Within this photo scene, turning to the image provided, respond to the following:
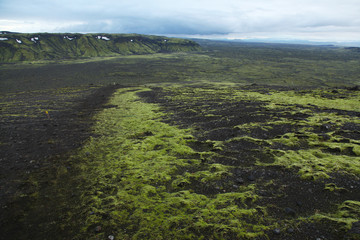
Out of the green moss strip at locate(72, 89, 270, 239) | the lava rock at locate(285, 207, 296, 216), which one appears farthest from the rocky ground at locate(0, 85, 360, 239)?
the green moss strip at locate(72, 89, 270, 239)

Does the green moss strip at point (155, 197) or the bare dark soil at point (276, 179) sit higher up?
the bare dark soil at point (276, 179)

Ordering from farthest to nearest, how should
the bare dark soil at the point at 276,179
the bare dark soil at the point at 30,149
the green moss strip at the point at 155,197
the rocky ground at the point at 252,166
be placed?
the bare dark soil at the point at 30,149
the rocky ground at the point at 252,166
the green moss strip at the point at 155,197
the bare dark soil at the point at 276,179

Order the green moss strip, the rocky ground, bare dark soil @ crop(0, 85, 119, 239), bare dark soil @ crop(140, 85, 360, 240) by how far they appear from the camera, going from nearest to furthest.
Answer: bare dark soil @ crop(140, 85, 360, 240) → the green moss strip → the rocky ground → bare dark soil @ crop(0, 85, 119, 239)

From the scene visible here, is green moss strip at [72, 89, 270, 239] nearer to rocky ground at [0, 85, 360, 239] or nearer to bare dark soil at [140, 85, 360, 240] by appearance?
rocky ground at [0, 85, 360, 239]

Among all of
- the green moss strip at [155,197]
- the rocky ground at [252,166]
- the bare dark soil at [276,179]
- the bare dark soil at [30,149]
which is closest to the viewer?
the bare dark soil at [276,179]

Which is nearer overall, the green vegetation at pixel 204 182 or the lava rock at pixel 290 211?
the green vegetation at pixel 204 182

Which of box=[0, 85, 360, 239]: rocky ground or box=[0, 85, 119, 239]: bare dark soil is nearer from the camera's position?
box=[0, 85, 360, 239]: rocky ground

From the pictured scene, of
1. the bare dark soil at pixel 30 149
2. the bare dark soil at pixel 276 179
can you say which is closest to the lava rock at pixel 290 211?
the bare dark soil at pixel 276 179

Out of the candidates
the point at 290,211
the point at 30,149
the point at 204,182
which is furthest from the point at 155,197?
the point at 30,149

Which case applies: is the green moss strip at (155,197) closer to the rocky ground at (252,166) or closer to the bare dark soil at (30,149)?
the rocky ground at (252,166)

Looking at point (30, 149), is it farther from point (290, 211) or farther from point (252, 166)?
point (290, 211)

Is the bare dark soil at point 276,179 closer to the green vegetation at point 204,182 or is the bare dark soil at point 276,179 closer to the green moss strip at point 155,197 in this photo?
the green vegetation at point 204,182

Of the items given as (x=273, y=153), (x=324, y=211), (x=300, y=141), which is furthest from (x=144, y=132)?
(x=324, y=211)
